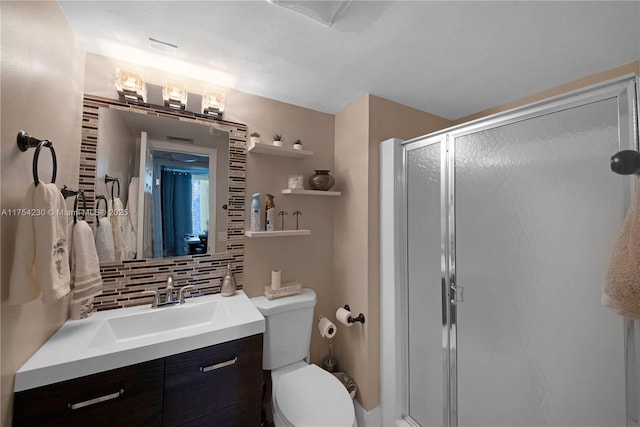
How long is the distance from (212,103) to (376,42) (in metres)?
1.03

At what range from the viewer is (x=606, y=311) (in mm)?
863

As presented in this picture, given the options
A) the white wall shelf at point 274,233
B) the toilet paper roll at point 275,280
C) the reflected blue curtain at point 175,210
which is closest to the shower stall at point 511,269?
the white wall shelf at point 274,233

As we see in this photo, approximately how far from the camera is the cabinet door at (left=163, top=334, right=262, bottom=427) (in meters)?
0.96

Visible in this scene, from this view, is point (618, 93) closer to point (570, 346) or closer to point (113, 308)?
point (570, 346)

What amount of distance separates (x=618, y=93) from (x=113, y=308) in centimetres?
240

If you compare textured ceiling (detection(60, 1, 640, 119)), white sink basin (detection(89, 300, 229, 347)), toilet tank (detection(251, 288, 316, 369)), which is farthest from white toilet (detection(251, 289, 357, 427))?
textured ceiling (detection(60, 1, 640, 119))

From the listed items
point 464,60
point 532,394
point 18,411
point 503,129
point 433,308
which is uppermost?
point 464,60

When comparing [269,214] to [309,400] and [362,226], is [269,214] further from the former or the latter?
[309,400]

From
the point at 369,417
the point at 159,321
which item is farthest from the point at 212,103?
the point at 369,417

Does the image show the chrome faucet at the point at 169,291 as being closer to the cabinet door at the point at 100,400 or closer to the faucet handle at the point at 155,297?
the faucet handle at the point at 155,297

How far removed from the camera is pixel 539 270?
1.02 m

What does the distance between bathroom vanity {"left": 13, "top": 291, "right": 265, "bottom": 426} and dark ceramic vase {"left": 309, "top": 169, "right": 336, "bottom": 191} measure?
0.95 meters

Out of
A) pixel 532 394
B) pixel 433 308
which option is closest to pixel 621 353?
pixel 532 394

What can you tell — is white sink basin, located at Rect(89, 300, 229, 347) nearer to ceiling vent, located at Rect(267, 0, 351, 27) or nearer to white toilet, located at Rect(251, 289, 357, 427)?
white toilet, located at Rect(251, 289, 357, 427)
